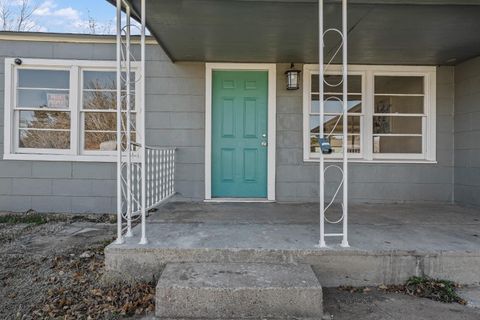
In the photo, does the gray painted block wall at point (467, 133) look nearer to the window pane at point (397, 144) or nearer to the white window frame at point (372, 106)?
the white window frame at point (372, 106)

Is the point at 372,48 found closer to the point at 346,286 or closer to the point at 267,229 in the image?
the point at 267,229

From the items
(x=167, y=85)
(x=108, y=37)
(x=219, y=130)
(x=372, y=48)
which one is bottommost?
(x=219, y=130)

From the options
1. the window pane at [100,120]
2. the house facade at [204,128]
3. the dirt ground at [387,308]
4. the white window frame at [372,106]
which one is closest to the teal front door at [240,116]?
the house facade at [204,128]

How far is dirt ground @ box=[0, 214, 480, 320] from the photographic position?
7.88ft

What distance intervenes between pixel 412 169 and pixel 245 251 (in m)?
3.55

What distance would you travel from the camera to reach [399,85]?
5242mm

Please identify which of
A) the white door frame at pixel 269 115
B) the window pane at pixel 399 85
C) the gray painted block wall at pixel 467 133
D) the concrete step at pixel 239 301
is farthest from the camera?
the window pane at pixel 399 85

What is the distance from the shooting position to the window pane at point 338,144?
516 centimetres

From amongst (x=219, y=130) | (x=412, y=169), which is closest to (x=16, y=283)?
(x=219, y=130)

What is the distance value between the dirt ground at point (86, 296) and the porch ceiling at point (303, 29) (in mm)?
2535

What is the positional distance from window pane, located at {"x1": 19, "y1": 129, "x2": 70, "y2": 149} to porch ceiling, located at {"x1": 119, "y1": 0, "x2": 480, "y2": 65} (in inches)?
80.7

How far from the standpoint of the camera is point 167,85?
5031 mm

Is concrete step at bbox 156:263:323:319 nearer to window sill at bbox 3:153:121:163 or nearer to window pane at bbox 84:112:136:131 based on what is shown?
window sill at bbox 3:153:121:163

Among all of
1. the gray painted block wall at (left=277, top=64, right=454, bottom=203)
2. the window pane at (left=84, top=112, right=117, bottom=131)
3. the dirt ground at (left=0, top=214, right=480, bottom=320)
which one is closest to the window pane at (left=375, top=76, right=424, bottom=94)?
the gray painted block wall at (left=277, top=64, right=454, bottom=203)
